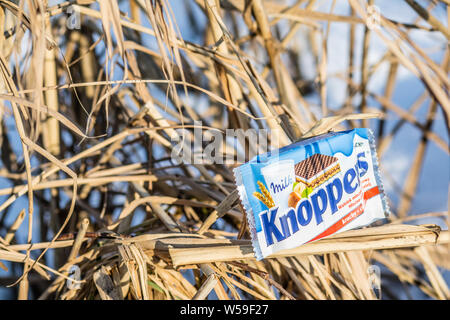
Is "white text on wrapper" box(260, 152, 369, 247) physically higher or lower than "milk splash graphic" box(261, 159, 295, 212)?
lower

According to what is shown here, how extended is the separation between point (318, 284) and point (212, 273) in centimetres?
19

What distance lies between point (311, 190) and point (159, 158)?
0.36 meters

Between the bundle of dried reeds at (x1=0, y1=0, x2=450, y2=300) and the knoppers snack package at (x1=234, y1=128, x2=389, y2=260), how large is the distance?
0.03 meters

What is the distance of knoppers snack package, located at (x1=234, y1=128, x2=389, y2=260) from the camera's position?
1.61ft

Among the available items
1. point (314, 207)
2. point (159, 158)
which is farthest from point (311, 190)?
point (159, 158)

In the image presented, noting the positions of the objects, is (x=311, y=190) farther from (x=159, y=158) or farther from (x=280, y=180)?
(x=159, y=158)

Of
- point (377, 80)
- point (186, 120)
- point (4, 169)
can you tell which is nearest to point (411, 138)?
point (377, 80)

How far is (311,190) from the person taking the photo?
1.67 feet

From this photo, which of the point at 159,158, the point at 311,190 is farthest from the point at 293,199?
the point at 159,158

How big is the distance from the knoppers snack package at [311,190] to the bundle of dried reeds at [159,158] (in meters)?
0.03

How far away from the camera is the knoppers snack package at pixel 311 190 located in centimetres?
49

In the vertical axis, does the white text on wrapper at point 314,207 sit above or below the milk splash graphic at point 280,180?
below

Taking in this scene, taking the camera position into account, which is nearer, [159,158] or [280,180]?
[280,180]
